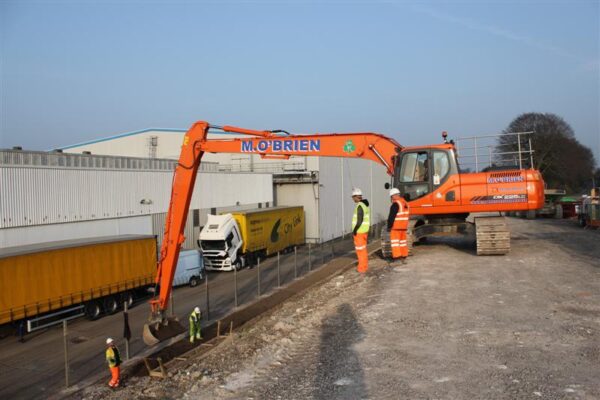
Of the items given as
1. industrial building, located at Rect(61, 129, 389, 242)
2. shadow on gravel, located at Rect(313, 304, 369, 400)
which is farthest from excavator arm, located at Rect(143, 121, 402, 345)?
industrial building, located at Rect(61, 129, 389, 242)

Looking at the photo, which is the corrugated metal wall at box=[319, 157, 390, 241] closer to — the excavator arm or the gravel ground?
the excavator arm

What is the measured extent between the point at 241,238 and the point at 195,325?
58.1 ft

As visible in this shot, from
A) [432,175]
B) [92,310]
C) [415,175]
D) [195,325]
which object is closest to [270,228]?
[92,310]

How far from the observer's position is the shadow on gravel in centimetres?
643

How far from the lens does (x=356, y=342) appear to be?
27.1 feet

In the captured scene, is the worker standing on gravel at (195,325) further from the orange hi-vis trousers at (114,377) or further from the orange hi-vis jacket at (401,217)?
the orange hi-vis jacket at (401,217)

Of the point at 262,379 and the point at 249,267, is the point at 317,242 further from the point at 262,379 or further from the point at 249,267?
the point at 262,379

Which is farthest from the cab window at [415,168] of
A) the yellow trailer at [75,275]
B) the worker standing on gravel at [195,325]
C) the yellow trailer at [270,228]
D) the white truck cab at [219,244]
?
the yellow trailer at [270,228]

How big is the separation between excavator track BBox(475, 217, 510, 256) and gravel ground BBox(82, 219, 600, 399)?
2.92m

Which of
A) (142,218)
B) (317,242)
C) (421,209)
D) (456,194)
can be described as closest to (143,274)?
(142,218)

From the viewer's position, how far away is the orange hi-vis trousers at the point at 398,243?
14352mm

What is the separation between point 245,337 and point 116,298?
10253 millimetres

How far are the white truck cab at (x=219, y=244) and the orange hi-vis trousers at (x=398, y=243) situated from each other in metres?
13.2

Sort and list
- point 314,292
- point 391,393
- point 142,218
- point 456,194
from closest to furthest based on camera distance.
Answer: point 391,393, point 314,292, point 456,194, point 142,218
